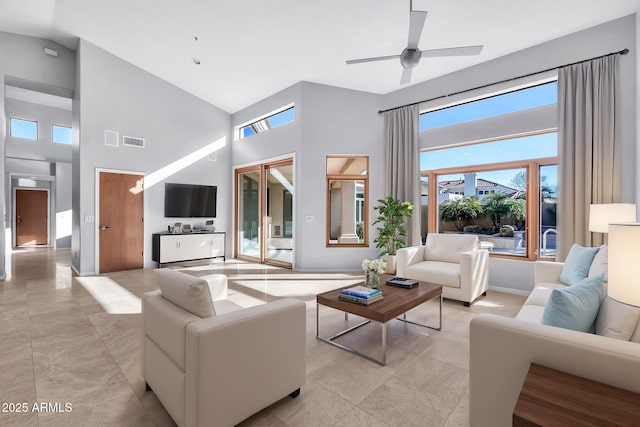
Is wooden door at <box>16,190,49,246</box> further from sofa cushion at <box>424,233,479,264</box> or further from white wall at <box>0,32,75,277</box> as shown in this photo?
sofa cushion at <box>424,233,479,264</box>

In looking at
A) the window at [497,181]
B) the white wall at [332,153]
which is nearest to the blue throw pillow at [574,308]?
the window at [497,181]

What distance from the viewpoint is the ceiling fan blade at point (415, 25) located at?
262 cm

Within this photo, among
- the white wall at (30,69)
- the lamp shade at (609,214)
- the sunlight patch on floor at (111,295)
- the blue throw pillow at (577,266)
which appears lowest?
the sunlight patch on floor at (111,295)

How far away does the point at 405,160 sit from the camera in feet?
17.6

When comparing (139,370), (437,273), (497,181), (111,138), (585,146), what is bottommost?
(139,370)

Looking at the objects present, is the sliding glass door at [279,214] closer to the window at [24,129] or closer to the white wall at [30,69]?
the white wall at [30,69]

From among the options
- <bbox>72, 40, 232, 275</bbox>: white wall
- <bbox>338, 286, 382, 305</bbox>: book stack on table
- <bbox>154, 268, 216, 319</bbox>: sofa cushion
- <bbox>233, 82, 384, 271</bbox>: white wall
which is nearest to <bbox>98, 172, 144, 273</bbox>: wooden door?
<bbox>72, 40, 232, 275</bbox>: white wall

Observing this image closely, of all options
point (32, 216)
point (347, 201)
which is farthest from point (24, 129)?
point (347, 201)

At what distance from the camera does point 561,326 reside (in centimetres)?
143

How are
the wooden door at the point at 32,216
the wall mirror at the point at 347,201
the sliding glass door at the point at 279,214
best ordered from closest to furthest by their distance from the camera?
the wall mirror at the point at 347,201, the sliding glass door at the point at 279,214, the wooden door at the point at 32,216

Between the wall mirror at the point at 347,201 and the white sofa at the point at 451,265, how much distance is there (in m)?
1.66

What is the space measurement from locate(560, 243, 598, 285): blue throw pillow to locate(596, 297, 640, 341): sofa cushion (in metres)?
1.59

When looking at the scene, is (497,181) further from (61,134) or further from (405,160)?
(61,134)

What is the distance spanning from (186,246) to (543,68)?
6.92 metres
